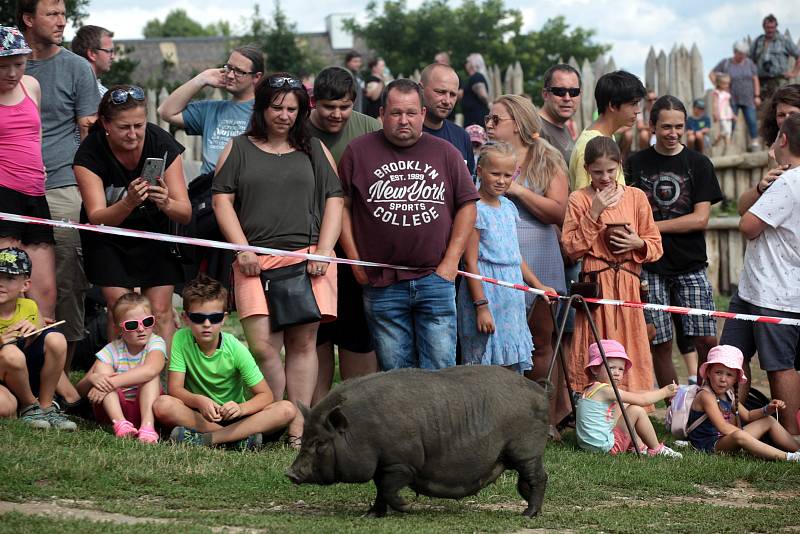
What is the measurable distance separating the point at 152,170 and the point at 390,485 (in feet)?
9.45

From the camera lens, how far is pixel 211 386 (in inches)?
300

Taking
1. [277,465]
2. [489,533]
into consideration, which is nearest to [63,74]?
[277,465]

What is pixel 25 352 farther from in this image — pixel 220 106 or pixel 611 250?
pixel 611 250

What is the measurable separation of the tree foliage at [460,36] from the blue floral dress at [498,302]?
34.9 m

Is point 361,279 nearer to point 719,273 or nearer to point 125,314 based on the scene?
point 125,314

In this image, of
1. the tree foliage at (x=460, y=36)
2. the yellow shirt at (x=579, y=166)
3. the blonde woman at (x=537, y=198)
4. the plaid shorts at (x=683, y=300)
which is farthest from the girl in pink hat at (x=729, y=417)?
the tree foliage at (x=460, y=36)

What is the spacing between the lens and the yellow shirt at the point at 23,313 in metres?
7.40

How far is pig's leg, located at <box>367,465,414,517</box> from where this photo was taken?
5.66 m

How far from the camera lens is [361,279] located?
766cm

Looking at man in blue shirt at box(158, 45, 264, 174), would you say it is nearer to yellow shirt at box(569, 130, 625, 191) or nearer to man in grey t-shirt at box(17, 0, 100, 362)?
man in grey t-shirt at box(17, 0, 100, 362)

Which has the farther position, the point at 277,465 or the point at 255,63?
the point at 255,63

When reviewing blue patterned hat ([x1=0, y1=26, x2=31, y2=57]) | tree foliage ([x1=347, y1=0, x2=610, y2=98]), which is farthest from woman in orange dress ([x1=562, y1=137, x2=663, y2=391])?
tree foliage ([x1=347, y1=0, x2=610, y2=98])

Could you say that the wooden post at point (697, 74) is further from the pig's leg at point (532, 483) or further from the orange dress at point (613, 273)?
the pig's leg at point (532, 483)

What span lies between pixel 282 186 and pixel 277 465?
1866 millimetres
